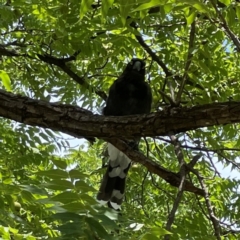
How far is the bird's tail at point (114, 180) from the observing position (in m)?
2.53

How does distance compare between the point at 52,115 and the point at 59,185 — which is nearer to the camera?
the point at 59,185

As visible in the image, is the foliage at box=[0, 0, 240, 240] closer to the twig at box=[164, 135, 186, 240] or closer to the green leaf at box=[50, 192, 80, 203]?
the twig at box=[164, 135, 186, 240]

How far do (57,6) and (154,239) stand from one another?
145cm

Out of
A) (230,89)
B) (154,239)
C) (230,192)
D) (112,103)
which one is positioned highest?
(230,89)

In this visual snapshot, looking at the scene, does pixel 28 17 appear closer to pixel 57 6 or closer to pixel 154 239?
pixel 57 6

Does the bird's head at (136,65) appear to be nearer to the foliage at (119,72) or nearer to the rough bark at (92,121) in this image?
the foliage at (119,72)

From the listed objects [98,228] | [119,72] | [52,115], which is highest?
[119,72]

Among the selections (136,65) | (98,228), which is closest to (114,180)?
(136,65)

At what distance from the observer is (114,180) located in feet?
8.71

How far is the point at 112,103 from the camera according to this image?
298 cm

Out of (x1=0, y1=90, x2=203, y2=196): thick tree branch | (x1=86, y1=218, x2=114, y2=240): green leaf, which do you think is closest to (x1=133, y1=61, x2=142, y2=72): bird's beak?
(x1=0, y1=90, x2=203, y2=196): thick tree branch

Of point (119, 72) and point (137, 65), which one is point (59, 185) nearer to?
point (137, 65)

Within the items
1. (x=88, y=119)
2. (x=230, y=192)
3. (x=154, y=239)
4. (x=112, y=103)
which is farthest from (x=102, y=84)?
(x=154, y=239)

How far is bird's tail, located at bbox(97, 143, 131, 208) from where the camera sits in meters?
2.53
